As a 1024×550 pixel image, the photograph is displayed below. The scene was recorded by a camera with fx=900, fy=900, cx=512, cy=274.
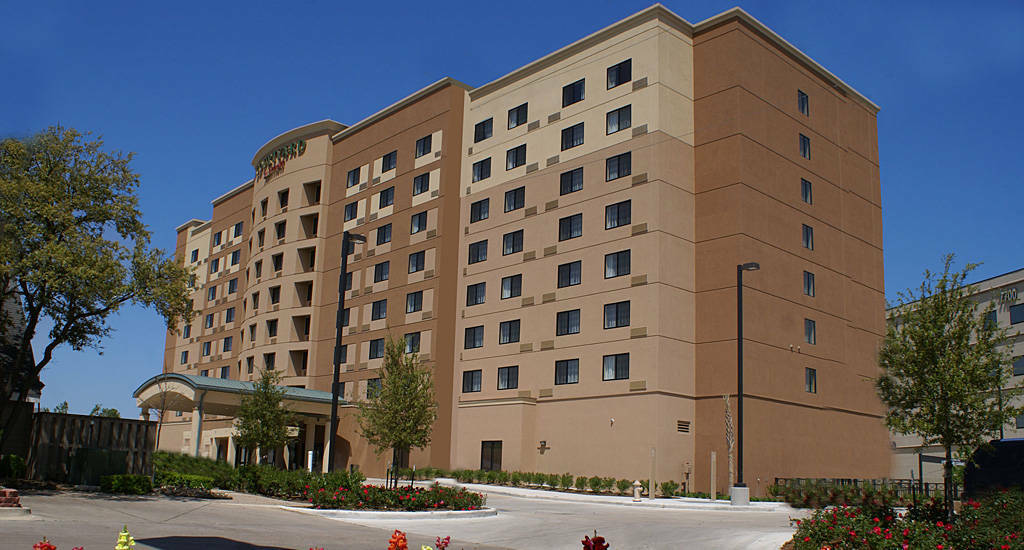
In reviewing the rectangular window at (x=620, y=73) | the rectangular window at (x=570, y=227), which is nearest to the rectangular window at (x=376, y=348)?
the rectangular window at (x=570, y=227)

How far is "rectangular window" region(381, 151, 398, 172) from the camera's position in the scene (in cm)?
6036

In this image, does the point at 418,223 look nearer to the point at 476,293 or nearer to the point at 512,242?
the point at 476,293

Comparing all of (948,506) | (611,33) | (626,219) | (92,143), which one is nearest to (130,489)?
(92,143)

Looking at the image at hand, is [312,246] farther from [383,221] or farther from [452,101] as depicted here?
[452,101]

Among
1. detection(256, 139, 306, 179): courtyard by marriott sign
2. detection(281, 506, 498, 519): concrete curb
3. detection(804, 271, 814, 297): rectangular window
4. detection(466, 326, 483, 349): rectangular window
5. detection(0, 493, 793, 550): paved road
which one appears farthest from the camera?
detection(256, 139, 306, 179): courtyard by marriott sign

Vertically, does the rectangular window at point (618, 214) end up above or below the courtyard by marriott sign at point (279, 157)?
below

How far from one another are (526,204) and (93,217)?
83.7 feet

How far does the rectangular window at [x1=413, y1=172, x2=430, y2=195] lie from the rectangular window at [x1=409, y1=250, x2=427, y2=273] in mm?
4060

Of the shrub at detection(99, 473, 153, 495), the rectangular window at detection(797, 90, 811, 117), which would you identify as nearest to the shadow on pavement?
the shrub at detection(99, 473, 153, 495)

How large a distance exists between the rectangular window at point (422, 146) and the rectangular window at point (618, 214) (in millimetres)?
15874

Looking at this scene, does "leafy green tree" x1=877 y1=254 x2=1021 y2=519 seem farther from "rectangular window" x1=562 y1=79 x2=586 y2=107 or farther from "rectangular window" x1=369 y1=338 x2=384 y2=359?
"rectangular window" x1=369 y1=338 x2=384 y2=359

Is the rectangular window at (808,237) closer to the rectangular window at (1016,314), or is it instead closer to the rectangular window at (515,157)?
the rectangular window at (515,157)

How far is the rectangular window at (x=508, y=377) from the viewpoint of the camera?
49188 mm

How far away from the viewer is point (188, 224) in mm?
96625
